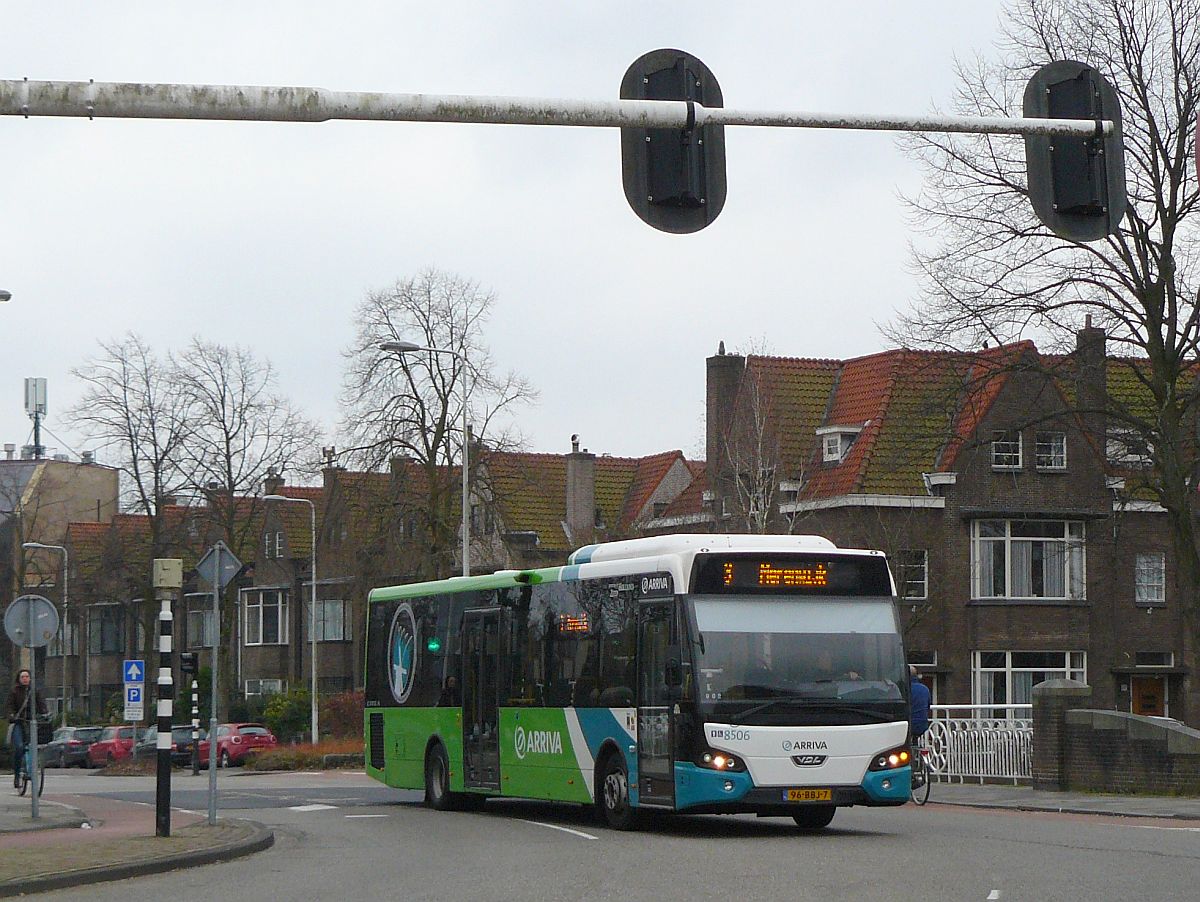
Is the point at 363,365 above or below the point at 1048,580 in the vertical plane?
above

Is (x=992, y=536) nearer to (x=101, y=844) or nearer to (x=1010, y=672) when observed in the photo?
(x=1010, y=672)

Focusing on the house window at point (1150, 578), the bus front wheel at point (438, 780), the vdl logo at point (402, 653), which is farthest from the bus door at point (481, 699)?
the house window at point (1150, 578)

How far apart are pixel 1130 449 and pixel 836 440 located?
19641 mm

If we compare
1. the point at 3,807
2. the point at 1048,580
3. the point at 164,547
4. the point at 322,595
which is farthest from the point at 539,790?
the point at 322,595

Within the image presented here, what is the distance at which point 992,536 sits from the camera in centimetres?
5275

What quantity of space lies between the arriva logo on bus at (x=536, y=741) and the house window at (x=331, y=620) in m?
58.0

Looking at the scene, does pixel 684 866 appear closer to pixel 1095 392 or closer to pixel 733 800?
pixel 733 800

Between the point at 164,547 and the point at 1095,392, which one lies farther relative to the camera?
the point at 164,547

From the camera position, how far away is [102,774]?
5297cm

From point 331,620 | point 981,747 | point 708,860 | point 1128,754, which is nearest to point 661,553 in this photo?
point 708,860

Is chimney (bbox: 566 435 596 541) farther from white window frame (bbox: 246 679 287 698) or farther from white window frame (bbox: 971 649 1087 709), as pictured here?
white window frame (bbox: 971 649 1087 709)

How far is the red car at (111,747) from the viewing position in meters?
60.5

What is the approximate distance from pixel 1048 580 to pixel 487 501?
53.1 feet

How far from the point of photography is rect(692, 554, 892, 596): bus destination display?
764 inches
